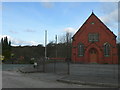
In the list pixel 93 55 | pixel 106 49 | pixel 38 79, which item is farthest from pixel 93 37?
pixel 38 79

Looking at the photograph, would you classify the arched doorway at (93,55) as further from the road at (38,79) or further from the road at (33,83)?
the road at (33,83)

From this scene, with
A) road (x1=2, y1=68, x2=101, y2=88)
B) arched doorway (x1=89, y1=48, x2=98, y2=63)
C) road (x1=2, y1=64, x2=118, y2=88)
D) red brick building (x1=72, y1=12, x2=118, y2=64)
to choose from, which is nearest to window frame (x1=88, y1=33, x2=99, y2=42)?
red brick building (x1=72, y1=12, x2=118, y2=64)

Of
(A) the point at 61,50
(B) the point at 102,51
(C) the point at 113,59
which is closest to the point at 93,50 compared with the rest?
(B) the point at 102,51

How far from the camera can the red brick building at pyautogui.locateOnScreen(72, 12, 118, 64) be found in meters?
42.0

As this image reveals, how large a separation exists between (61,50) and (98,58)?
24.8 meters

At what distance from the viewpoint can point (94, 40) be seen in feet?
141

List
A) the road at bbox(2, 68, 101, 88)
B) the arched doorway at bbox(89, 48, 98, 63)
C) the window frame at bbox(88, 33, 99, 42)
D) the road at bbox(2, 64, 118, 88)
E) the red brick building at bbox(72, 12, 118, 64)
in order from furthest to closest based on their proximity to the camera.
Result: the window frame at bbox(88, 33, 99, 42)
the arched doorway at bbox(89, 48, 98, 63)
the red brick building at bbox(72, 12, 118, 64)
the road at bbox(2, 64, 118, 88)
the road at bbox(2, 68, 101, 88)

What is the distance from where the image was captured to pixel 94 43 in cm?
4241

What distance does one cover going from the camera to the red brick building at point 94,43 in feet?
138

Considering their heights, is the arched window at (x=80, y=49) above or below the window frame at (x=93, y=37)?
below

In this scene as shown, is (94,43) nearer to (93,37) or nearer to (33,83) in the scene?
(93,37)

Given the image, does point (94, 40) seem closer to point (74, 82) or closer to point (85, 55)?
point (85, 55)

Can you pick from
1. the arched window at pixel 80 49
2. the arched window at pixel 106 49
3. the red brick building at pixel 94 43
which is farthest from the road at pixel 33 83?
the arched window at pixel 106 49

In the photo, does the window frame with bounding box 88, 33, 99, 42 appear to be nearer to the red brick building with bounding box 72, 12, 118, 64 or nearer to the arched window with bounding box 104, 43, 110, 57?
the red brick building with bounding box 72, 12, 118, 64
